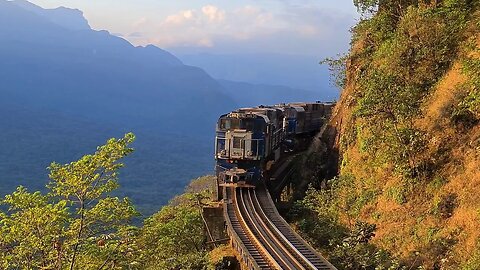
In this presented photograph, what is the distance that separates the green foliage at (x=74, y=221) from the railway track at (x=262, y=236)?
4922 millimetres

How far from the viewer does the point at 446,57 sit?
841 inches

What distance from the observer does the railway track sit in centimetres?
1595

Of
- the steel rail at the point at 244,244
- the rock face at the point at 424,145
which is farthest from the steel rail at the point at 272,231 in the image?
the rock face at the point at 424,145

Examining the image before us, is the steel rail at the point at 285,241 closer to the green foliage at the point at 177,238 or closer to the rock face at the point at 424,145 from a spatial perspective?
the rock face at the point at 424,145

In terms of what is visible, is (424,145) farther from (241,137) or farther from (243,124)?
(243,124)

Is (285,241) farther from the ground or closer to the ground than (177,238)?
farther from the ground

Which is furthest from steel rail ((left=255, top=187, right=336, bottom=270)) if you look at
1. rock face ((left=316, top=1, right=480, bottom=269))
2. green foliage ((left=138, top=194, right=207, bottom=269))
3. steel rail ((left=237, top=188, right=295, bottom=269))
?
green foliage ((left=138, top=194, right=207, bottom=269))

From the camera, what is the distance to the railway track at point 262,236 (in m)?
15.9

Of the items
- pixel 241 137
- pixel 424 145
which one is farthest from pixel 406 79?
pixel 241 137

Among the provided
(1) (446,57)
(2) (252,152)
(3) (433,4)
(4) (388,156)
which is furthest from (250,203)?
(3) (433,4)

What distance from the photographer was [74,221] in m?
14.4

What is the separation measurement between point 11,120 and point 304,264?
18097cm

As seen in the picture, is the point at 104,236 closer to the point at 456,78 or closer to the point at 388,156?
the point at 388,156

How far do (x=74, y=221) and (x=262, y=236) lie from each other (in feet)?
25.6
